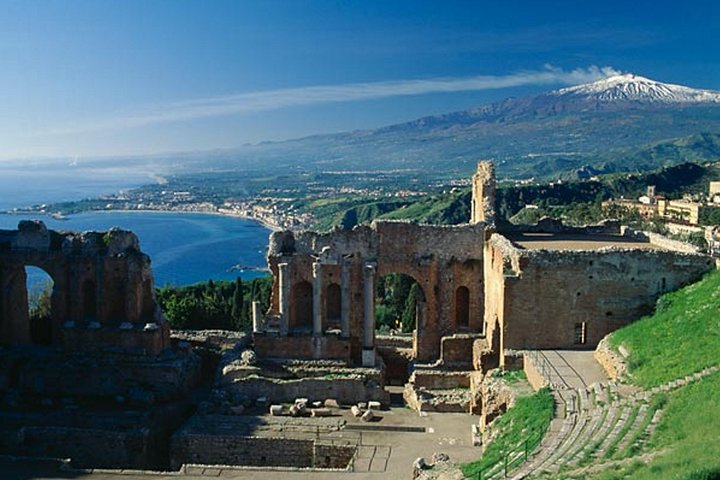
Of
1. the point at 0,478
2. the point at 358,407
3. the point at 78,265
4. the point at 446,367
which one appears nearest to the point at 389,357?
the point at 446,367

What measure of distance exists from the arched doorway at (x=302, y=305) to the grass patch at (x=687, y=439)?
15470mm

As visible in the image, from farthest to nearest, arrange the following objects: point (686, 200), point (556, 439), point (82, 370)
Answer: point (686, 200) < point (82, 370) < point (556, 439)

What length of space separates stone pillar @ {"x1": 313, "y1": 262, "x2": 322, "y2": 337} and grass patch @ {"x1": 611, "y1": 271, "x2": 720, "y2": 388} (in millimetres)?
10420

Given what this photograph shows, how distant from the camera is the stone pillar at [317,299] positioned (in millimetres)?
28125

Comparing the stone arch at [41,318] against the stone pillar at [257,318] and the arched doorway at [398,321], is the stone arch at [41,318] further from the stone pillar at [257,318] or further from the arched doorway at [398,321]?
the arched doorway at [398,321]

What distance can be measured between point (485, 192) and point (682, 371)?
13.0 meters

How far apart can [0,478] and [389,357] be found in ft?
50.0

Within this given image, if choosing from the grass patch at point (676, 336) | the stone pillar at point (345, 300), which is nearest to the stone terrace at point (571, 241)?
the grass patch at point (676, 336)

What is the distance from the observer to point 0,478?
20375mm

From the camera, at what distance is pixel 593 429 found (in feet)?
56.4

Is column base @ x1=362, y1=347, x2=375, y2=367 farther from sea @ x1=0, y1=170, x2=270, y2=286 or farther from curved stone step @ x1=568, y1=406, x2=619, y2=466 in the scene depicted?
sea @ x1=0, y1=170, x2=270, y2=286

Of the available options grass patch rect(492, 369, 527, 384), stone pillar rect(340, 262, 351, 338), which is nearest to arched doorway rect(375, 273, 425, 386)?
stone pillar rect(340, 262, 351, 338)

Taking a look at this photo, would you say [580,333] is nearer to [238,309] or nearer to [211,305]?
[211,305]

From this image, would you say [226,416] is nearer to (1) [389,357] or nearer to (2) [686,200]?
(1) [389,357]
